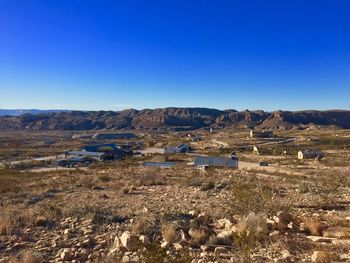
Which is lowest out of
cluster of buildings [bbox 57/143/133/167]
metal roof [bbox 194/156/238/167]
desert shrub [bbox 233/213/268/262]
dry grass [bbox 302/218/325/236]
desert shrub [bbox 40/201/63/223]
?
cluster of buildings [bbox 57/143/133/167]

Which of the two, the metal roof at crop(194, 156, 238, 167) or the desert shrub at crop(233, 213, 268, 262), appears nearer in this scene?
the desert shrub at crop(233, 213, 268, 262)

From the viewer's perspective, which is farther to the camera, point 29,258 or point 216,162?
point 216,162

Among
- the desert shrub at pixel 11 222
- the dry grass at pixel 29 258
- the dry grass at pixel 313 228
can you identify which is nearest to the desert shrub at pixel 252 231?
the dry grass at pixel 313 228

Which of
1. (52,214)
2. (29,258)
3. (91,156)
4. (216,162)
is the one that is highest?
(29,258)

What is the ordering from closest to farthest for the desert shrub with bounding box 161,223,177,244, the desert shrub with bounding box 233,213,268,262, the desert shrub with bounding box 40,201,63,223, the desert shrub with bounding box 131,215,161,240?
the desert shrub with bounding box 233,213,268,262, the desert shrub with bounding box 161,223,177,244, the desert shrub with bounding box 131,215,161,240, the desert shrub with bounding box 40,201,63,223

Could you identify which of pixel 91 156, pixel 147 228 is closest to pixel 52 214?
pixel 147 228

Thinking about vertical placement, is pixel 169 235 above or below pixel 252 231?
below

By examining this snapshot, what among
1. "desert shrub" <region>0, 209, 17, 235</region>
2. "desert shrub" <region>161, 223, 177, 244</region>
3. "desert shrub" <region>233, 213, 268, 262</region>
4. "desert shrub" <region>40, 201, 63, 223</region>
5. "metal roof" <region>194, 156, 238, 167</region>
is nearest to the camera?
"desert shrub" <region>233, 213, 268, 262</region>

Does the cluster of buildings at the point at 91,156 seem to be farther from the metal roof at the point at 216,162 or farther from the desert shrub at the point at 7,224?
the desert shrub at the point at 7,224

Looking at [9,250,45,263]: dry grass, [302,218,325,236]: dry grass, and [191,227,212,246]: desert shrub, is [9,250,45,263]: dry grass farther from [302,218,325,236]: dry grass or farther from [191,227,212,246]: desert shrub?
[302,218,325,236]: dry grass

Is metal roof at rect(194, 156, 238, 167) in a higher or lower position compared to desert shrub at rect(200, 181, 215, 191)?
lower

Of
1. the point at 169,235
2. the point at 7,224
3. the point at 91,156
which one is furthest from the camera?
the point at 91,156

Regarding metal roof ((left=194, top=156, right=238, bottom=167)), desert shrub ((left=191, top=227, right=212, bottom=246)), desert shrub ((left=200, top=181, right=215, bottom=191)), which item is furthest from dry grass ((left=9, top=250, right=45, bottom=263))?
→ metal roof ((left=194, top=156, right=238, bottom=167))

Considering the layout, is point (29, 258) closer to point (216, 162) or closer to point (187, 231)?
point (187, 231)
